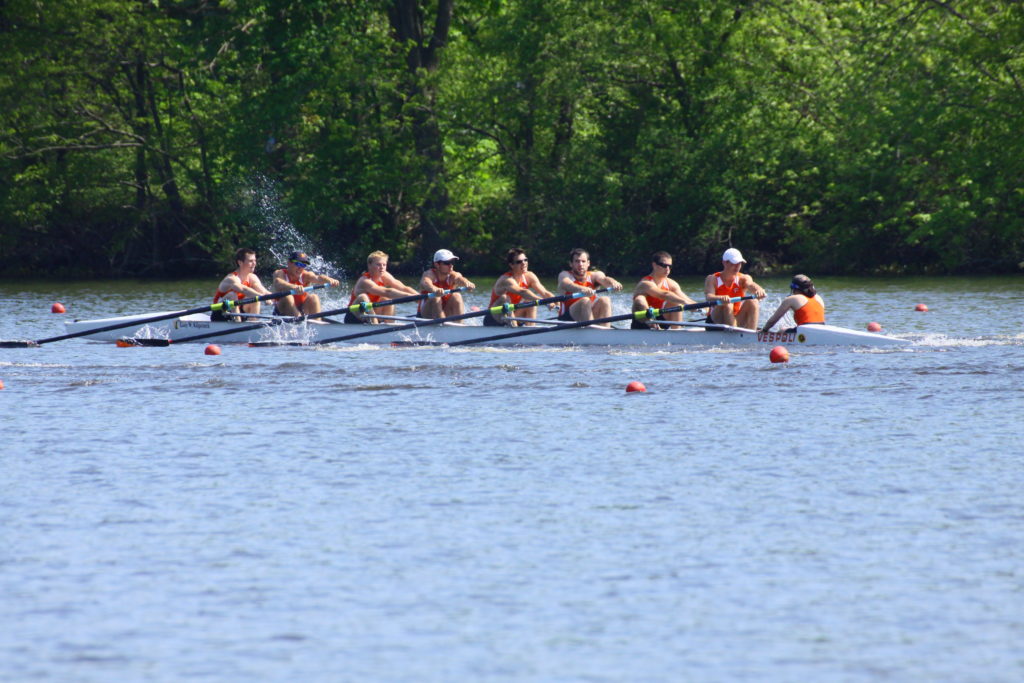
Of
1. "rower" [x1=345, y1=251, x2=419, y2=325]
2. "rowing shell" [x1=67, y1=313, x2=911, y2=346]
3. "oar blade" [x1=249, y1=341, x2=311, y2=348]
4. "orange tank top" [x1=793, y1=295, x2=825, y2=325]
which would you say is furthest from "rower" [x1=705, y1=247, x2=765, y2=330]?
"oar blade" [x1=249, y1=341, x2=311, y2=348]

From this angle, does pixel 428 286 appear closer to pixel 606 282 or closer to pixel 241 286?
pixel 606 282

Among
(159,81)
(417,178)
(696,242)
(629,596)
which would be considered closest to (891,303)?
(696,242)

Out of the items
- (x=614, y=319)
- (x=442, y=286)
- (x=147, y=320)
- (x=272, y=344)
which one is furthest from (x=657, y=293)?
(x=147, y=320)

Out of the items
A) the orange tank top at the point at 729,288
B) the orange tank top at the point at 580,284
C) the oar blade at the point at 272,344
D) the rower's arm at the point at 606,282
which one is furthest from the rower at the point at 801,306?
the oar blade at the point at 272,344

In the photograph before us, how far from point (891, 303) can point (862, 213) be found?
30.5ft

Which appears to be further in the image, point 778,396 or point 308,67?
point 308,67

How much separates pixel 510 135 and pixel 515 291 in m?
22.0

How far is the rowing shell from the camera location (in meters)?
17.6

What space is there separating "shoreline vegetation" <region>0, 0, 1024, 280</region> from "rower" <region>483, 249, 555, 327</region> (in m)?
15.3

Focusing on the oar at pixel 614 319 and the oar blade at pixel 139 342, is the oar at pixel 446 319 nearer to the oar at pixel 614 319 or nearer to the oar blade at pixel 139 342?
the oar at pixel 614 319

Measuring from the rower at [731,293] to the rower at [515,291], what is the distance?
2283 mm

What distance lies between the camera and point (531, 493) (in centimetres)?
973

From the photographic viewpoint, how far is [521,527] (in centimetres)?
870

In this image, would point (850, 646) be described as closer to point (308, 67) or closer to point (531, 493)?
point (531, 493)
